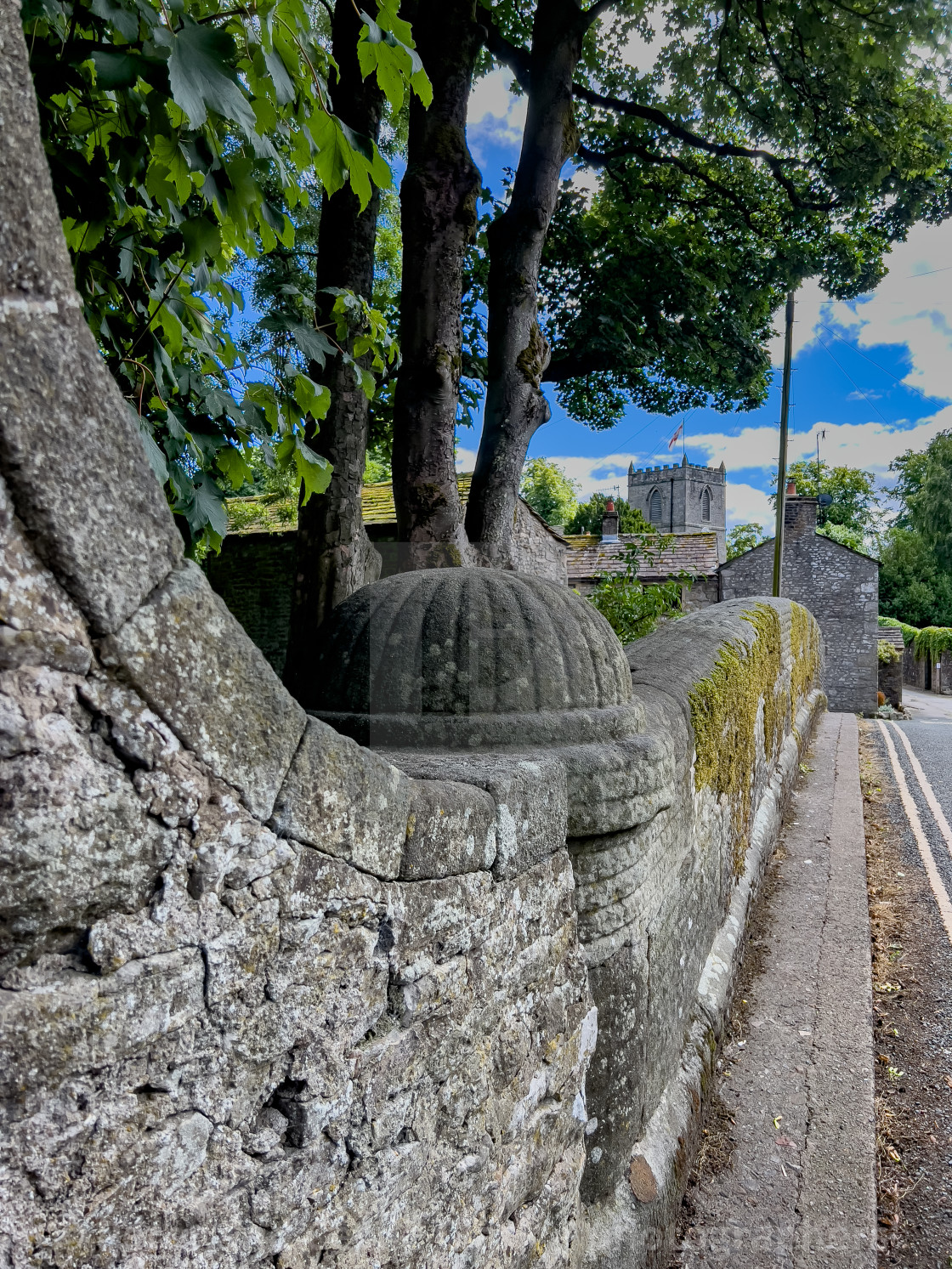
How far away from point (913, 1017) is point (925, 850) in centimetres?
296

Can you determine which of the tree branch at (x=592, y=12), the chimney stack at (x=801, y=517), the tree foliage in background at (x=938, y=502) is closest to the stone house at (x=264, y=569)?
the tree branch at (x=592, y=12)

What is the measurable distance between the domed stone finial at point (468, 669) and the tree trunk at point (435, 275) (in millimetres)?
3040

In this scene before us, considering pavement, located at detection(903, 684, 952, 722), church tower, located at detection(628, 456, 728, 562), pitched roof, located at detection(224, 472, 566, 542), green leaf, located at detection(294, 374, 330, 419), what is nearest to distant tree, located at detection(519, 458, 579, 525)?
church tower, located at detection(628, 456, 728, 562)

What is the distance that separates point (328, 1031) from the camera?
4.24 ft

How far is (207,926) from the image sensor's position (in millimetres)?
1088

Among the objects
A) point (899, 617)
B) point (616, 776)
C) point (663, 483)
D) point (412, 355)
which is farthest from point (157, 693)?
point (663, 483)

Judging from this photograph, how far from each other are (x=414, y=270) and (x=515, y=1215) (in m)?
5.47

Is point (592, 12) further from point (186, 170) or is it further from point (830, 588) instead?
point (830, 588)

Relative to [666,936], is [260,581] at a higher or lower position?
higher

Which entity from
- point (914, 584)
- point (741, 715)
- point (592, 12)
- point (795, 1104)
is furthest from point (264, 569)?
point (914, 584)

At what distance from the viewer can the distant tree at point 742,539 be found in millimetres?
18219

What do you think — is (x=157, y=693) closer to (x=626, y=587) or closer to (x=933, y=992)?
(x=933, y=992)

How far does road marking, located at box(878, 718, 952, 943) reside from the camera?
17.3ft

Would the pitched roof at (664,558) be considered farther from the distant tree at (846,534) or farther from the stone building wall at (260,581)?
the distant tree at (846,534)
